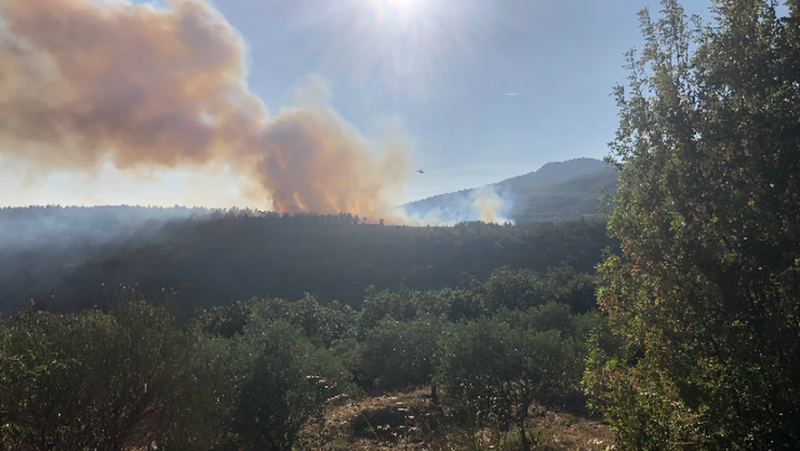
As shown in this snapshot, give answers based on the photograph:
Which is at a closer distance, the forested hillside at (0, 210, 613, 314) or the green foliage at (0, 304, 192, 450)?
the green foliage at (0, 304, 192, 450)

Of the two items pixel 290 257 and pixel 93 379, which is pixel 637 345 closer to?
pixel 93 379

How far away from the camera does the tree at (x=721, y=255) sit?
5.80 metres

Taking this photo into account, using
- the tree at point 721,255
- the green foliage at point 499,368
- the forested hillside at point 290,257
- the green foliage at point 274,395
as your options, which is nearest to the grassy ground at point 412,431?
the green foliage at point 499,368

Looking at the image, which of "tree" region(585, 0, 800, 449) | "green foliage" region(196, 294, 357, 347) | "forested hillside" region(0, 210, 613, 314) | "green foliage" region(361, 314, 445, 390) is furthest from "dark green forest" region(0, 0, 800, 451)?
"forested hillside" region(0, 210, 613, 314)

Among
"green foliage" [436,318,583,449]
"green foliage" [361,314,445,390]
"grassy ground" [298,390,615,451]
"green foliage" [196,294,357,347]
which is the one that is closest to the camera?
"grassy ground" [298,390,615,451]

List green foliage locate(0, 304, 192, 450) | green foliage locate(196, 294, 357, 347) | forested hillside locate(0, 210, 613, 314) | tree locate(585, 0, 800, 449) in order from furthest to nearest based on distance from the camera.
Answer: forested hillside locate(0, 210, 613, 314) < green foliage locate(196, 294, 357, 347) < green foliage locate(0, 304, 192, 450) < tree locate(585, 0, 800, 449)

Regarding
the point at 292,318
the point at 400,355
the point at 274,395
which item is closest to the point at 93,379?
the point at 274,395

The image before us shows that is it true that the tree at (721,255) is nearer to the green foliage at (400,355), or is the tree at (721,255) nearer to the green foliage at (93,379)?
the green foliage at (93,379)

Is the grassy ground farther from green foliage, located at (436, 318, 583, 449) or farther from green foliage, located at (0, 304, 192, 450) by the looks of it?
green foliage, located at (0, 304, 192, 450)

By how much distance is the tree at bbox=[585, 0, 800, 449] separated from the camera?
5797mm

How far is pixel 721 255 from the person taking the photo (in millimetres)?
6680

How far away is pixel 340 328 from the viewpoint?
48.8 m

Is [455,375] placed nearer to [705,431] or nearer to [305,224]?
[705,431]

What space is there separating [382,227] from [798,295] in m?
101
